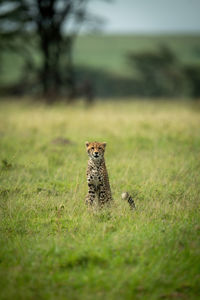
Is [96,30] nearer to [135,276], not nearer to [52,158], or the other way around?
[52,158]

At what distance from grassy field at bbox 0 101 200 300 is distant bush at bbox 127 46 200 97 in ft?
106

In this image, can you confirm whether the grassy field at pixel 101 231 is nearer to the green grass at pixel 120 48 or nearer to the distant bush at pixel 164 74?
the distant bush at pixel 164 74

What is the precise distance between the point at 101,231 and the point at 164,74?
39.5m

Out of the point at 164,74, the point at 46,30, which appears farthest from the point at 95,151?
the point at 164,74

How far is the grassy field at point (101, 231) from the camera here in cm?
336

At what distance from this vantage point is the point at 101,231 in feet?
14.2

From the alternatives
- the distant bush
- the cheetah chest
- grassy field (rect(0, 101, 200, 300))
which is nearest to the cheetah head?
the cheetah chest

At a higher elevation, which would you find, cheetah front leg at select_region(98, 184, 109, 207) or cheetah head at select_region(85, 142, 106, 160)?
cheetah head at select_region(85, 142, 106, 160)

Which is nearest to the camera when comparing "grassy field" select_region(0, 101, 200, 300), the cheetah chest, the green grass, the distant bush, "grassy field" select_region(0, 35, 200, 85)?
"grassy field" select_region(0, 101, 200, 300)

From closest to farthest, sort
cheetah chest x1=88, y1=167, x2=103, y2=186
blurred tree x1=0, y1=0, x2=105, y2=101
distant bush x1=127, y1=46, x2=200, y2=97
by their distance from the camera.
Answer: cheetah chest x1=88, y1=167, x2=103, y2=186, blurred tree x1=0, y1=0, x2=105, y2=101, distant bush x1=127, y1=46, x2=200, y2=97

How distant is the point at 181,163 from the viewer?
24.2 feet

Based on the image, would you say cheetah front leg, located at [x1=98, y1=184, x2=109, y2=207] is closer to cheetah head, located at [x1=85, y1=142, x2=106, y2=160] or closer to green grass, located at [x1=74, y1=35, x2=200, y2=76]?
cheetah head, located at [x1=85, y1=142, x2=106, y2=160]

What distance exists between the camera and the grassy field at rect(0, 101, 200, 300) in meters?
3.36

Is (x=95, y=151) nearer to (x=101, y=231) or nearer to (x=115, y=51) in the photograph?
(x=101, y=231)
